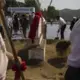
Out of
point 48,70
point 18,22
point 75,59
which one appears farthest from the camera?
point 18,22

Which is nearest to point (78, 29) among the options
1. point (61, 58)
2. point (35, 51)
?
point (35, 51)

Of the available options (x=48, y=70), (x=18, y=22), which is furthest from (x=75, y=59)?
(x=18, y=22)

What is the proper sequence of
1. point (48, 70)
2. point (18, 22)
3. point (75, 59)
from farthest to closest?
point (18, 22)
point (48, 70)
point (75, 59)

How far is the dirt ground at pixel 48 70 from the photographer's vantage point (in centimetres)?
761

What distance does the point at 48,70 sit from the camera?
877cm

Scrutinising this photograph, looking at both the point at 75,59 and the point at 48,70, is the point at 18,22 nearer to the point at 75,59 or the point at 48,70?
the point at 48,70

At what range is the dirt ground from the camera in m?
7.61

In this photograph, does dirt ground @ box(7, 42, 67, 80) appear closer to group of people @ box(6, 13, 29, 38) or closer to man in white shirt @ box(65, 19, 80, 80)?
man in white shirt @ box(65, 19, 80, 80)

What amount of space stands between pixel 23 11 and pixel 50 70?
13.6 meters

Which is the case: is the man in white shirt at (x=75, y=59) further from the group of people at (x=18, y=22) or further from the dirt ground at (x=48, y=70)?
the group of people at (x=18, y=22)

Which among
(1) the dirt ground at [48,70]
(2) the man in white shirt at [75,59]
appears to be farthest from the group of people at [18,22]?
(2) the man in white shirt at [75,59]

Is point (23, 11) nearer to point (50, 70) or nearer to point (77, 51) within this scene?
point (50, 70)

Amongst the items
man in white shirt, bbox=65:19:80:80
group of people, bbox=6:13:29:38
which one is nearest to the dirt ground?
man in white shirt, bbox=65:19:80:80

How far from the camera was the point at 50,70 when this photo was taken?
871cm
